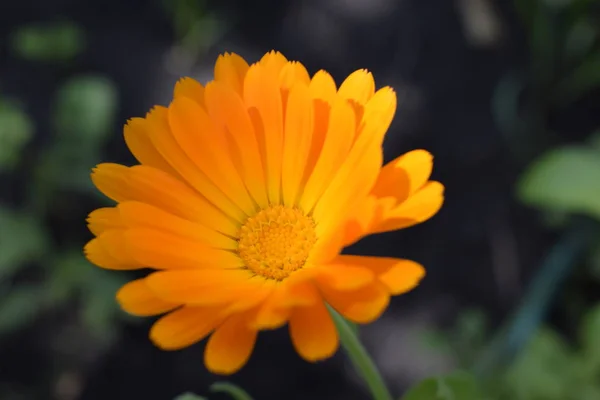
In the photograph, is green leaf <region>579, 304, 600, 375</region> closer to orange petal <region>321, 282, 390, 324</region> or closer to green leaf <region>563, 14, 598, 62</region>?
green leaf <region>563, 14, 598, 62</region>

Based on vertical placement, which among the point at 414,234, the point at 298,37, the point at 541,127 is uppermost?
the point at 298,37

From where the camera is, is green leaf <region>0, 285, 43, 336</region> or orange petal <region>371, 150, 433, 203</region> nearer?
orange petal <region>371, 150, 433, 203</region>

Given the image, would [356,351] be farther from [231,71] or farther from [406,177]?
[231,71]

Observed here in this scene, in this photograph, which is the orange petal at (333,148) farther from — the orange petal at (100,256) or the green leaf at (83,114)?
the green leaf at (83,114)

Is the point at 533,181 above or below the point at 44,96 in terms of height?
below

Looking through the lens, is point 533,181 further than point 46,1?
No

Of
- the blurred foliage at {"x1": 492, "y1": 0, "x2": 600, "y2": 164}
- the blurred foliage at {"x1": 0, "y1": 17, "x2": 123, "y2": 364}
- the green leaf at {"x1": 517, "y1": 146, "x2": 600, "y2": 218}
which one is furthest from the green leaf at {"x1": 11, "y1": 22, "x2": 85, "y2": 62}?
the green leaf at {"x1": 517, "y1": 146, "x2": 600, "y2": 218}

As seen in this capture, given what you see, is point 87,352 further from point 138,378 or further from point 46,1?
point 46,1

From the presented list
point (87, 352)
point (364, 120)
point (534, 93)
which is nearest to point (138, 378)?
point (87, 352)
